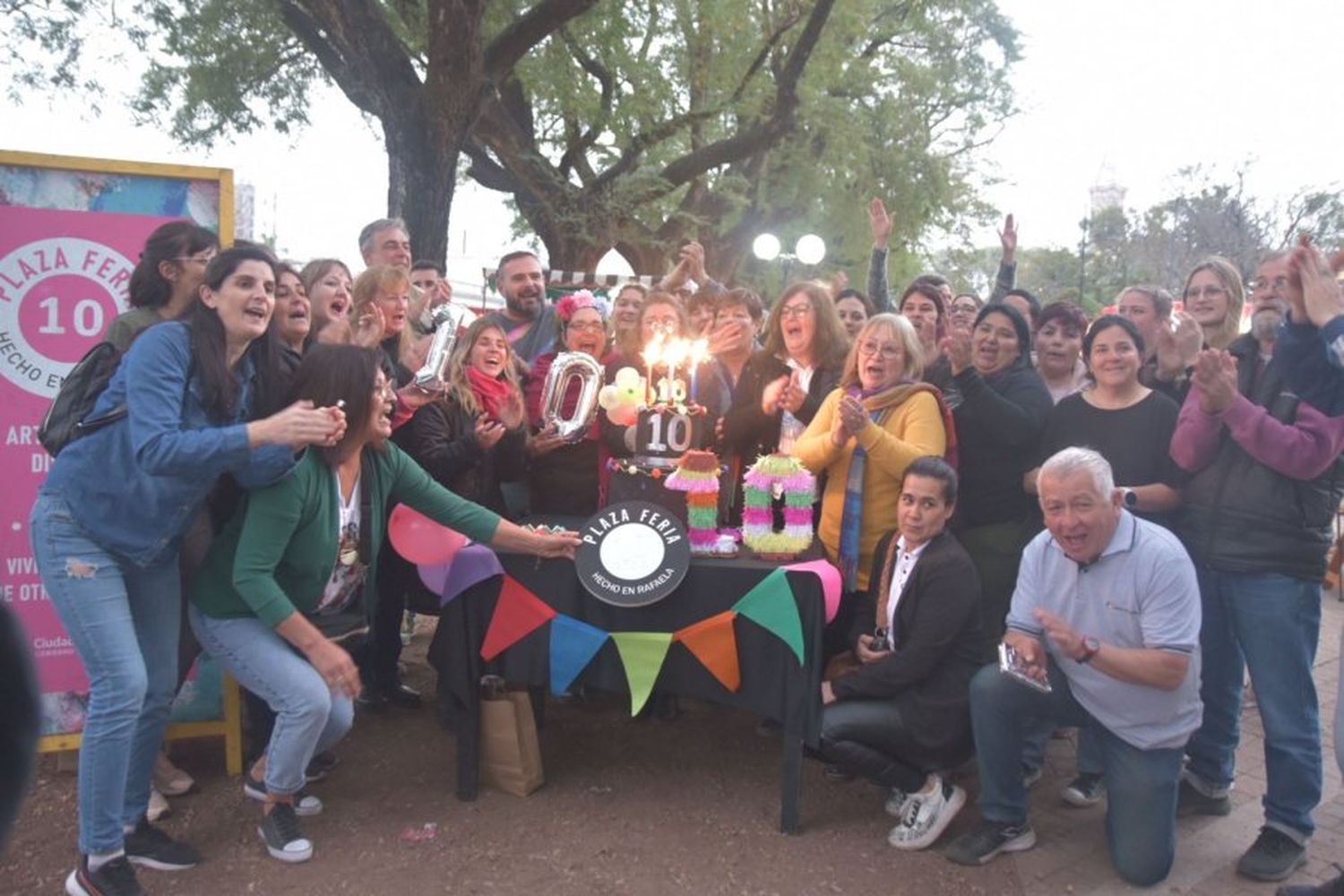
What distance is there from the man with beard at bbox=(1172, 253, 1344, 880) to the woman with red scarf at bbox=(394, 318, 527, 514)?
2.79 metres

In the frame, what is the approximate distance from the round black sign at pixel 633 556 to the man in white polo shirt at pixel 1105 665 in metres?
1.24

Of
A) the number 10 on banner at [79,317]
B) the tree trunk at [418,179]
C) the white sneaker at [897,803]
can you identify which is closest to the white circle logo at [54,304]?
the number 10 on banner at [79,317]

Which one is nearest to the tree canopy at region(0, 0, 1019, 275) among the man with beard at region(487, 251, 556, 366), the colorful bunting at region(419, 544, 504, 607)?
the man with beard at region(487, 251, 556, 366)

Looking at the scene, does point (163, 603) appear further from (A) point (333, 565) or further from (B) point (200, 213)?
(B) point (200, 213)

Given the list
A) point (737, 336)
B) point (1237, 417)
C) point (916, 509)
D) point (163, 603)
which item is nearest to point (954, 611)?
point (916, 509)

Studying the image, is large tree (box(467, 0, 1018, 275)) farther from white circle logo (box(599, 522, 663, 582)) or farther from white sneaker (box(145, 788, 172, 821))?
white sneaker (box(145, 788, 172, 821))

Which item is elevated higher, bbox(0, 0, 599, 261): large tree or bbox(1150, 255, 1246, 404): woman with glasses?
bbox(0, 0, 599, 261): large tree

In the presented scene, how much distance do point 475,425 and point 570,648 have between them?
1.13 m

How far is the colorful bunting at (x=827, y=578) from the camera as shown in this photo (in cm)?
340

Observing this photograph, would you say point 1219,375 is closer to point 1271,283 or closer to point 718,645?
point 1271,283

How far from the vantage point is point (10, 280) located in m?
3.61

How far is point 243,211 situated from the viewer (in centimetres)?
434

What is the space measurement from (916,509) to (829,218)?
15929mm

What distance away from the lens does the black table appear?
3.44 m
